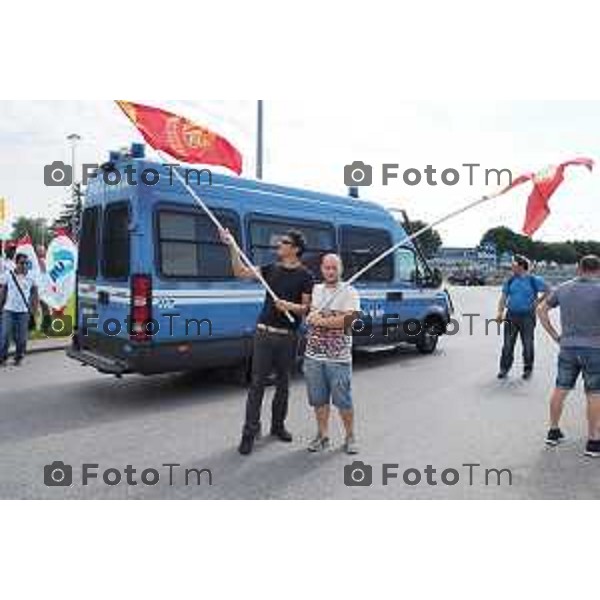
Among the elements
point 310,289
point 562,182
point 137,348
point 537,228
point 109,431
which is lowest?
point 109,431

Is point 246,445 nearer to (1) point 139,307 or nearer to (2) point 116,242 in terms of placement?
(1) point 139,307

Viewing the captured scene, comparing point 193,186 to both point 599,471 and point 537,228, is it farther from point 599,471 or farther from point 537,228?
point 599,471

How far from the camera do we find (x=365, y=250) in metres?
11.3

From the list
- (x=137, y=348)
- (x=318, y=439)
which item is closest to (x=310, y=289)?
(x=318, y=439)

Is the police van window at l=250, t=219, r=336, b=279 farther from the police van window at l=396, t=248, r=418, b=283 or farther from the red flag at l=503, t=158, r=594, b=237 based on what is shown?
the red flag at l=503, t=158, r=594, b=237

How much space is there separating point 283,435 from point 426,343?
676cm

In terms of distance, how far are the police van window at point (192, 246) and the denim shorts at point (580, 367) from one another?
4117 mm

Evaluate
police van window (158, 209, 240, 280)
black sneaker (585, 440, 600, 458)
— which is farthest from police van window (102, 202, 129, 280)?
black sneaker (585, 440, 600, 458)

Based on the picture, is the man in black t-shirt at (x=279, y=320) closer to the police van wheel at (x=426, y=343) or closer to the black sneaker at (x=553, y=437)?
the black sneaker at (x=553, y=437)

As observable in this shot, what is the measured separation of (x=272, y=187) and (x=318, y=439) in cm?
431

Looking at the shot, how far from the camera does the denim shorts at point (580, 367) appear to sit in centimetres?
638

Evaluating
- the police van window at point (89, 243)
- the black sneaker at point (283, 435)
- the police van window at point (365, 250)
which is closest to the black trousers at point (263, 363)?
the black sneaker at point (283, 435)

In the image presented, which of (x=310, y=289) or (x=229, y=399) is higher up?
(x=310, y=289)

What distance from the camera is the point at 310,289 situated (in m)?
6.32
